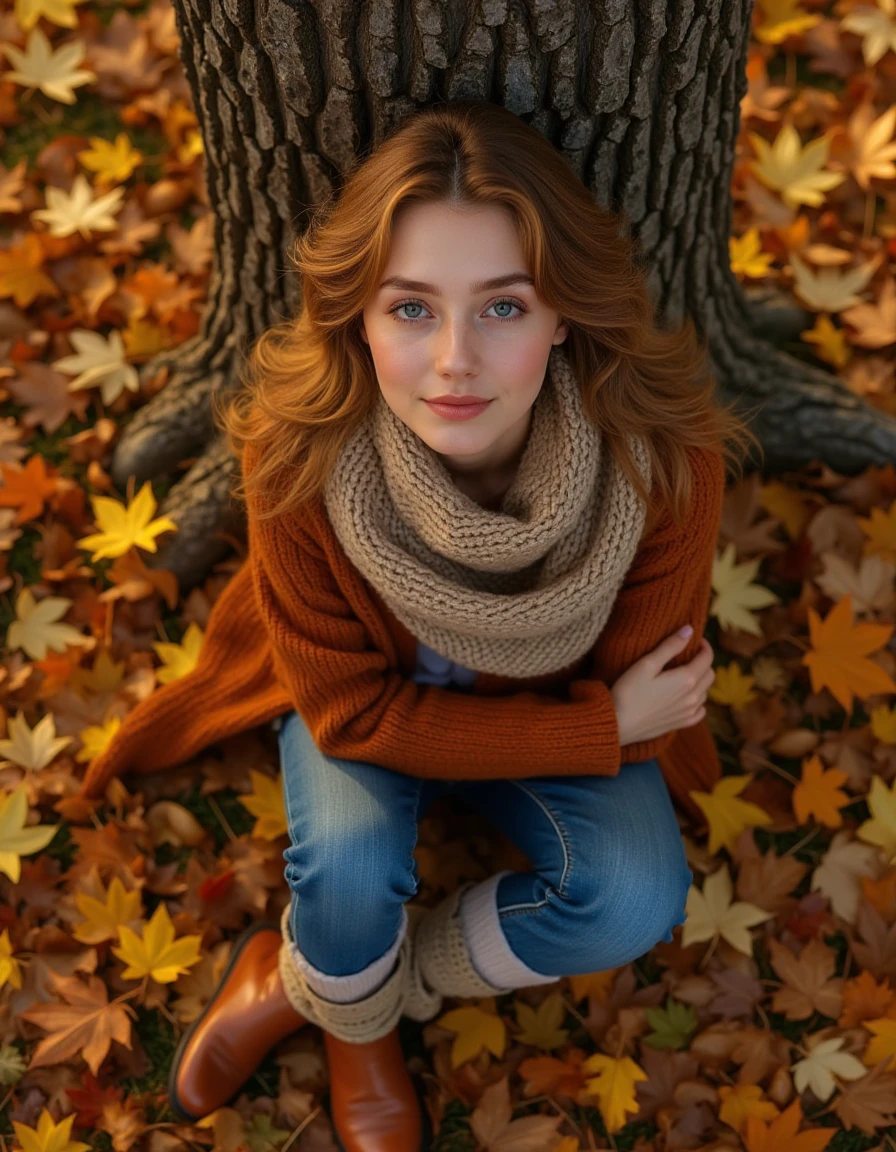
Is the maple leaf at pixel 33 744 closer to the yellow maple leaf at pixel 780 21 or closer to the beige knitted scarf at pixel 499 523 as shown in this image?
the beige knitted scarf at pixel 499 523

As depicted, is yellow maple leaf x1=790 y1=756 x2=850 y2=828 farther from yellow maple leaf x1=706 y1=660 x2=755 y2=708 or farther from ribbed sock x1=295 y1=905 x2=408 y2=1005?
ribbed sock x1=295 y1=905 x2=408 y2=1005

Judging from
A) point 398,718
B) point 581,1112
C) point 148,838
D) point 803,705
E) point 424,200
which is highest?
point 424,200

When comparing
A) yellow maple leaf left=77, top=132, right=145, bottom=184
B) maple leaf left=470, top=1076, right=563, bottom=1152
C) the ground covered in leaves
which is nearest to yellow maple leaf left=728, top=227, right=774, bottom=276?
the ground covered in leaves

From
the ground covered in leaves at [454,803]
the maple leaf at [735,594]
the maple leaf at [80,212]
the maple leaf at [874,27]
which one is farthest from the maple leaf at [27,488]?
the maple leaf at [874,27]

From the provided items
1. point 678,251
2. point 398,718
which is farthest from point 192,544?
point 678,251

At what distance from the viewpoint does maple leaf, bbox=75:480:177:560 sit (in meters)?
2.36

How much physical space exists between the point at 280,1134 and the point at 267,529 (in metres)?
1.09

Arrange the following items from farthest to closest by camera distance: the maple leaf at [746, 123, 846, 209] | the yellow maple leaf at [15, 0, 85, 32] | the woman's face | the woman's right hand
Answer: the yellow maple leaf at [15, 0, 85, 32] → the maple leaf at [746, 123, 846, 209] → the woman's right hand → the woman's face

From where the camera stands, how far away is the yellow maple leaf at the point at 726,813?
7.25 feet

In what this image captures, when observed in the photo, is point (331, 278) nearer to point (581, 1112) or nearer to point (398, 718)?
point (398, 718)

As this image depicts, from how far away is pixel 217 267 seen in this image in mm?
2289

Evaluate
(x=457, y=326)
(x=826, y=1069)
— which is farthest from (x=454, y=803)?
(x=457, y=326)

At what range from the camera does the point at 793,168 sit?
2.72 metres

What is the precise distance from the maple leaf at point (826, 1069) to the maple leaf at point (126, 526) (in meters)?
1.59
